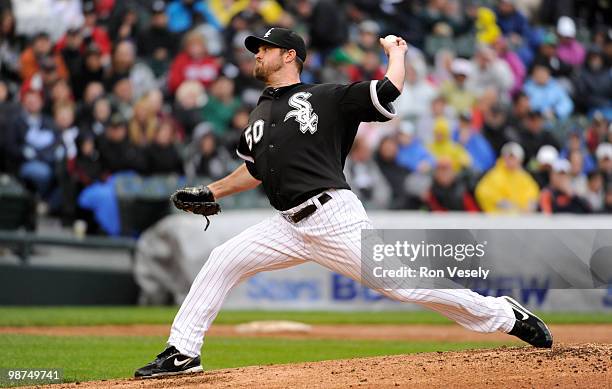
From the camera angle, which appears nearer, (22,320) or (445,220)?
(22,320)

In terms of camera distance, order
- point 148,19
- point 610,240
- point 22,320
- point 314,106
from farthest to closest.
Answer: point 148,19 < point 610,240 < point 22,320 < point 314,106

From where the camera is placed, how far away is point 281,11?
55.0ft

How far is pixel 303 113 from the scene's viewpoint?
6.33m

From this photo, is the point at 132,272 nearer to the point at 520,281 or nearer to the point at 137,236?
the point at 137,236

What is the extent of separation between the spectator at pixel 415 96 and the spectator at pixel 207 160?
3.13m

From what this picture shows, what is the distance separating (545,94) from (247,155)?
1195cm

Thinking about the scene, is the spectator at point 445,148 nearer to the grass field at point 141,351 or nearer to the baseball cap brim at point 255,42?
the grass field at point 141,351

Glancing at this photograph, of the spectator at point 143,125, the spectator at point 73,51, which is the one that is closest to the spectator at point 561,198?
the spectator at point 143,125

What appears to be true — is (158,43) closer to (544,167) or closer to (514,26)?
(544,167)

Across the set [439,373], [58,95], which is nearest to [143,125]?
[58,95]

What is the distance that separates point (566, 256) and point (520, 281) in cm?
59

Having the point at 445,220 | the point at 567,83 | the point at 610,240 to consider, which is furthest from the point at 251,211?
the point at 567,83

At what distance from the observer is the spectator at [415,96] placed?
52.6 ft

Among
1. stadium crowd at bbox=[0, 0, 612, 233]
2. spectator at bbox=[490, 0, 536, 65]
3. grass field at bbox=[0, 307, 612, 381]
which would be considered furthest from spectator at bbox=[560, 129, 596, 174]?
grass field at bbox=[0, 307, 612, 381]
